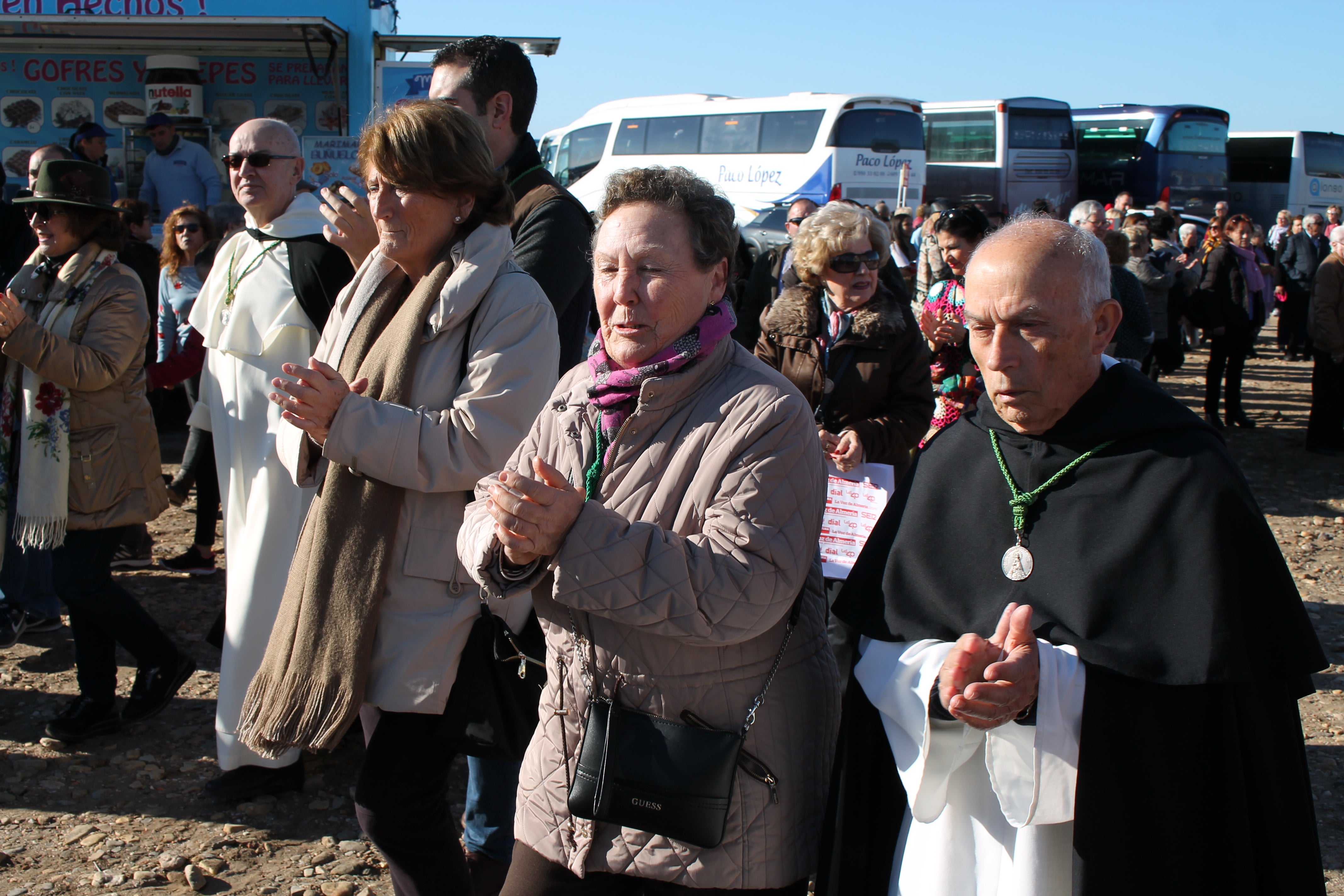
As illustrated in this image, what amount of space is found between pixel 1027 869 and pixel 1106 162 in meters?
26.2

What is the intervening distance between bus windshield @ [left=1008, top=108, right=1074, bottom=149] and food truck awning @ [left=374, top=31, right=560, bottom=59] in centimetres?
1622

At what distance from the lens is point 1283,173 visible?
2609cm

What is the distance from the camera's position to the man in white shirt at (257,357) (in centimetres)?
338

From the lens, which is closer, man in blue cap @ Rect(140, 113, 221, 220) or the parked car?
man in blue cap @ Rect(140, 113, 221, 220)

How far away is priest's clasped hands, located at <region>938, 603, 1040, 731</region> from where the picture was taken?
66.7 inches

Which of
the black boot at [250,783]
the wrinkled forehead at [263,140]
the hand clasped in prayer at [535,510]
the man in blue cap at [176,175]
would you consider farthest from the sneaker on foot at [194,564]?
the hand clasped in prayer at [535,510]

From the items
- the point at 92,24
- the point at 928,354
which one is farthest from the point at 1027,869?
the point at 92,24

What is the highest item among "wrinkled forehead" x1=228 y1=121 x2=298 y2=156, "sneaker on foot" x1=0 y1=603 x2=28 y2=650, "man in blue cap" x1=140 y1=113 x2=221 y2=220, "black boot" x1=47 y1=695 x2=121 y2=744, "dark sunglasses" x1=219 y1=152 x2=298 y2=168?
"man in blue cap" x1=140 y1=113 x2=221 y2=220

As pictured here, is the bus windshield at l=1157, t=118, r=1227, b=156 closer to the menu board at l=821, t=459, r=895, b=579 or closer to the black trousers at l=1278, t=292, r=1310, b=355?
the black trousers at l=1278, t=292, r=1310, b=355

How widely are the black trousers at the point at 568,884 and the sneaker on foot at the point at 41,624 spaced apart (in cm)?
398

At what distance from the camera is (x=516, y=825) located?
6.91ft

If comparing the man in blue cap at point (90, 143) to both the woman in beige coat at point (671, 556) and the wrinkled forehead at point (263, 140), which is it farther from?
the woman in beige coat at point (671, 556)

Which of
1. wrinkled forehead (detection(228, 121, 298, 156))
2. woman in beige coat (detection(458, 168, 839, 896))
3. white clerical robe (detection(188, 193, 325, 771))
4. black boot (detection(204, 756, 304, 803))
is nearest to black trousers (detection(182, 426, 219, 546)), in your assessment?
black boot (detection(204, 756, 304, 803))

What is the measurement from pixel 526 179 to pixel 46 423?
2.23 m
